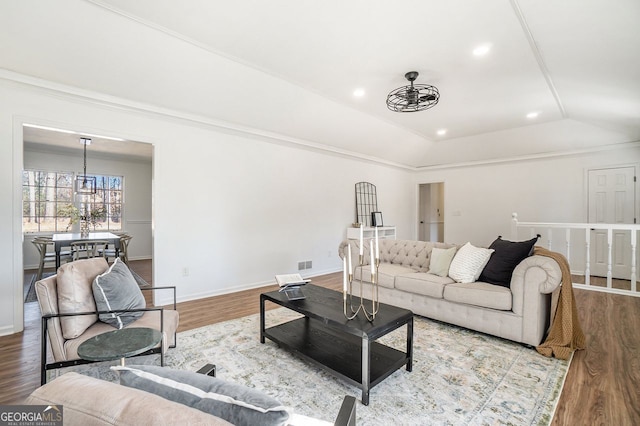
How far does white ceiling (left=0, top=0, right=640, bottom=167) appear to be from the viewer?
239 centimetres

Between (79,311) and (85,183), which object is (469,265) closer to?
(79,311)

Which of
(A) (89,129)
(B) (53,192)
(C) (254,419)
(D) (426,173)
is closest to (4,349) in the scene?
(A) (89,129)

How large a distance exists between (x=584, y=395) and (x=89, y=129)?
5175 mm

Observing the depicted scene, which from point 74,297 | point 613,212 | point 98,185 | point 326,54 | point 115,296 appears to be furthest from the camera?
point 98,185

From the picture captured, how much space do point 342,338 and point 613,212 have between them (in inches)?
242

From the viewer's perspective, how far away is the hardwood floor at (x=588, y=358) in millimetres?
1832

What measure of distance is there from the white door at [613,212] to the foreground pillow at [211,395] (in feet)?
22.7

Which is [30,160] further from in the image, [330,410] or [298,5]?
[330,410]

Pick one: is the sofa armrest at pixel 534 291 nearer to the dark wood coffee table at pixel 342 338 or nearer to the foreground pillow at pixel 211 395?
the dark wood coffee table at pixel 342 338

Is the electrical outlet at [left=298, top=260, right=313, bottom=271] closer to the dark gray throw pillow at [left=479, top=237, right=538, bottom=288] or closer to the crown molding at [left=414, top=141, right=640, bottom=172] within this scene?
the dark gray throw pillow at [left=479, top=237, right=538, bottom=288]

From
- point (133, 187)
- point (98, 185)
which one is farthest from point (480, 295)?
point (98, 185)

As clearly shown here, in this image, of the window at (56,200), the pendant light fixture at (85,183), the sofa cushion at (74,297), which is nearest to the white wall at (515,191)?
the sofa cushion at (74,297)

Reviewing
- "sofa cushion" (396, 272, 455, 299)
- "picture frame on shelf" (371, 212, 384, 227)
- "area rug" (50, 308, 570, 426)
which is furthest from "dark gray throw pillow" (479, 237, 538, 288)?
"picture frame on shelf" (371, 212, 384, 227)

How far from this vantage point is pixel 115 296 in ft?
6.98
